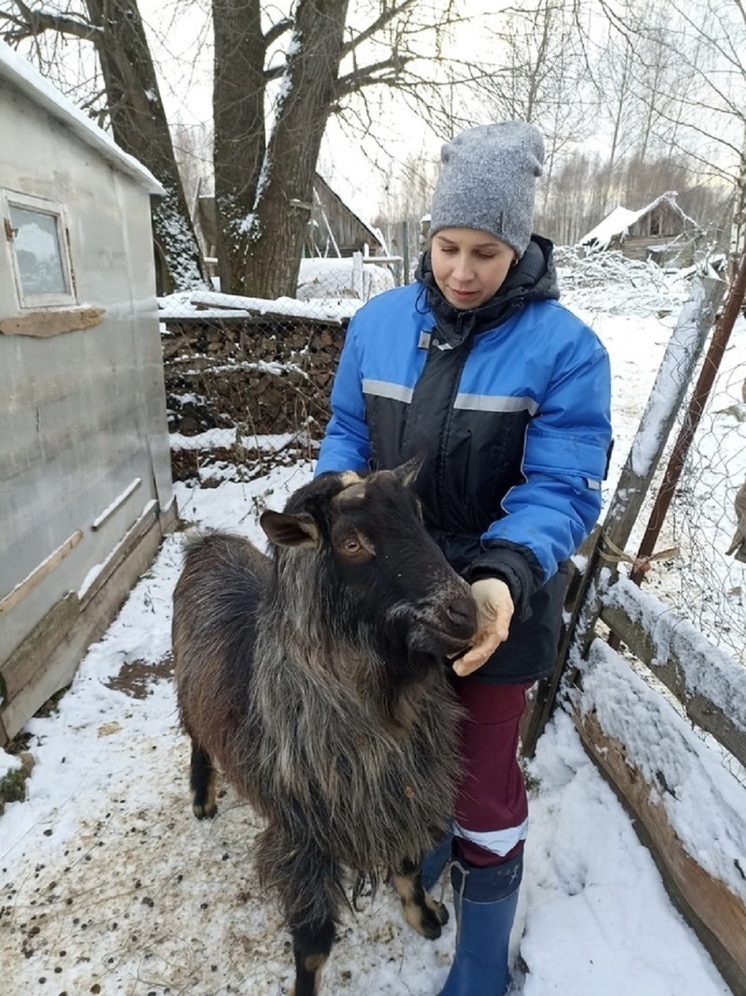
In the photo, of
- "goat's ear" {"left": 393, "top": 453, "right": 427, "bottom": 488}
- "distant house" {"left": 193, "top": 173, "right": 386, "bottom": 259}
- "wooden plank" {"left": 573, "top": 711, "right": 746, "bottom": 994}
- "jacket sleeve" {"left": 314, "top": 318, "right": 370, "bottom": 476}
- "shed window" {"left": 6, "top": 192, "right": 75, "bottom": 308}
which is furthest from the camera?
"distant house" {"left": 193, "top": 173, "right": 386, "bottom": 259}

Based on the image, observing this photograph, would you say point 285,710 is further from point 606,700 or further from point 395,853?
point 606,700

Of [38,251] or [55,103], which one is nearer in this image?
[55,103]

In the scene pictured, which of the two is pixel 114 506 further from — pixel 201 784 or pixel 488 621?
pixel 488 621

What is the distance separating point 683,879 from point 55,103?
4390mm

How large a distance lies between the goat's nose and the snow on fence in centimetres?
98

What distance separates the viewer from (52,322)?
3.44 m

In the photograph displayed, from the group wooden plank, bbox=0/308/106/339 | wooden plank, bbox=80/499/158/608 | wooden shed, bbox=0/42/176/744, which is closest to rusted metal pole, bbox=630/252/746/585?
wooden shed, bbox=0/42/176/744

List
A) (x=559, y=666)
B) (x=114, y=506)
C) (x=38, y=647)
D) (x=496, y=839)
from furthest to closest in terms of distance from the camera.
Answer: (x=114, y=506), (x=38, y=647), (x=559, y=666), (x=496, y=839)

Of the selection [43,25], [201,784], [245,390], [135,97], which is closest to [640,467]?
[201,784]

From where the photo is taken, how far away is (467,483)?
1652 mm

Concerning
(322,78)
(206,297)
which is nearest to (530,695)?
(206,297)

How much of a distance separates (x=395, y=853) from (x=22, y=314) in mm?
3008

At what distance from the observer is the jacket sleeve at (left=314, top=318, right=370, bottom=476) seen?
188 centimetres

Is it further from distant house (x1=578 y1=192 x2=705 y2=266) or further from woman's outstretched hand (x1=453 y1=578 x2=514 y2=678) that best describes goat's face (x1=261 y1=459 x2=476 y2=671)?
distant house (x1=578 y1=192 x2=705 y2=266)
